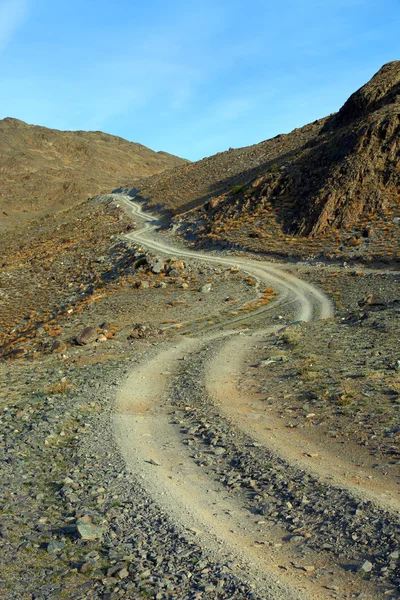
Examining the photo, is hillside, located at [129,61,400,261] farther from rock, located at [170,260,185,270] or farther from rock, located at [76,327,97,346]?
rock, located at [76,327,97,346]

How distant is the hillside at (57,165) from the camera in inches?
4577

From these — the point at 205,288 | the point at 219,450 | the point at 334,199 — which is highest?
the point at 334,199

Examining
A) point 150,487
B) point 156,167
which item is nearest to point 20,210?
point 156,167

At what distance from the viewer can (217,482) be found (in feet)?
29.8

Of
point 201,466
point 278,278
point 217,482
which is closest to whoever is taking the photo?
point 217,482

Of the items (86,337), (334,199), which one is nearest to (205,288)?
(86,337)

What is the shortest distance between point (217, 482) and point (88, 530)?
2.49m

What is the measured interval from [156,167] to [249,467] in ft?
560

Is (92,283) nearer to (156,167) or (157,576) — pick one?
(157,576)

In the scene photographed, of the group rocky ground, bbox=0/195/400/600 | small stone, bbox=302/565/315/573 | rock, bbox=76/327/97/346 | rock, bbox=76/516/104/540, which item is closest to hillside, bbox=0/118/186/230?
→ rock, bbox=76/327/97/346

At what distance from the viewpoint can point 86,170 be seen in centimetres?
14900

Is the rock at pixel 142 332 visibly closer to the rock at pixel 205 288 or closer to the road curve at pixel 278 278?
the road curve at pixel 278 278

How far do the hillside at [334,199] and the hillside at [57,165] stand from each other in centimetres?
6351

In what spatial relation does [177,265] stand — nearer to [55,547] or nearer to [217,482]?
[217,482]
